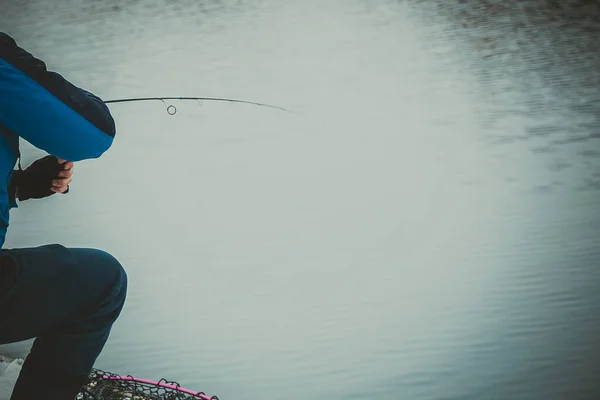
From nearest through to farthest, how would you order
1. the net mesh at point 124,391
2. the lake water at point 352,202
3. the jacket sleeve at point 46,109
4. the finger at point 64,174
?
the jacket sleeve at point 46,109 → the finger at point 64,174 → the net mesh at point 124,391 → the lake water at point 352,202

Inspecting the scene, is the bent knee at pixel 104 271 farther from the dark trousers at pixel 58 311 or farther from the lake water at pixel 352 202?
the lake water at pixel 352 202

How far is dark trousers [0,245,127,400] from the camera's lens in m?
0.79

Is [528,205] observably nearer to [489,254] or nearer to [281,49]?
[489,254]

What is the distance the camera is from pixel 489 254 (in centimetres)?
177

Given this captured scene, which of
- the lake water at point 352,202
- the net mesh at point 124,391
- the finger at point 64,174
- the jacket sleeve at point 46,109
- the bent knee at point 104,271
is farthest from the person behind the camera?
the lake water at point 352,202

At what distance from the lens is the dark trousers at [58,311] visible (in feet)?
2.58

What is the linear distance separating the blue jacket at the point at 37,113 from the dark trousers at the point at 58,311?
74 mm

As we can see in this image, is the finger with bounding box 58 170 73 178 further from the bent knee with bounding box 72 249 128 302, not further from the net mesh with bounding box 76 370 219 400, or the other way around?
the net mesh with bounding box 76 370 219 400

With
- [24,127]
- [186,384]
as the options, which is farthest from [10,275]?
[186,384]

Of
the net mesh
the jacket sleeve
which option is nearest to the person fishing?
the jacket sleeve

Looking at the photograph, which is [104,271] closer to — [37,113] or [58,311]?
[58,311]

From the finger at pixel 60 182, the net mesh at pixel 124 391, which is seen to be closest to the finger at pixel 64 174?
the finger at pixel 60 182

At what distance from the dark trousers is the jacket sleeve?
0.57ft

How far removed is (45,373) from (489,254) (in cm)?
138
